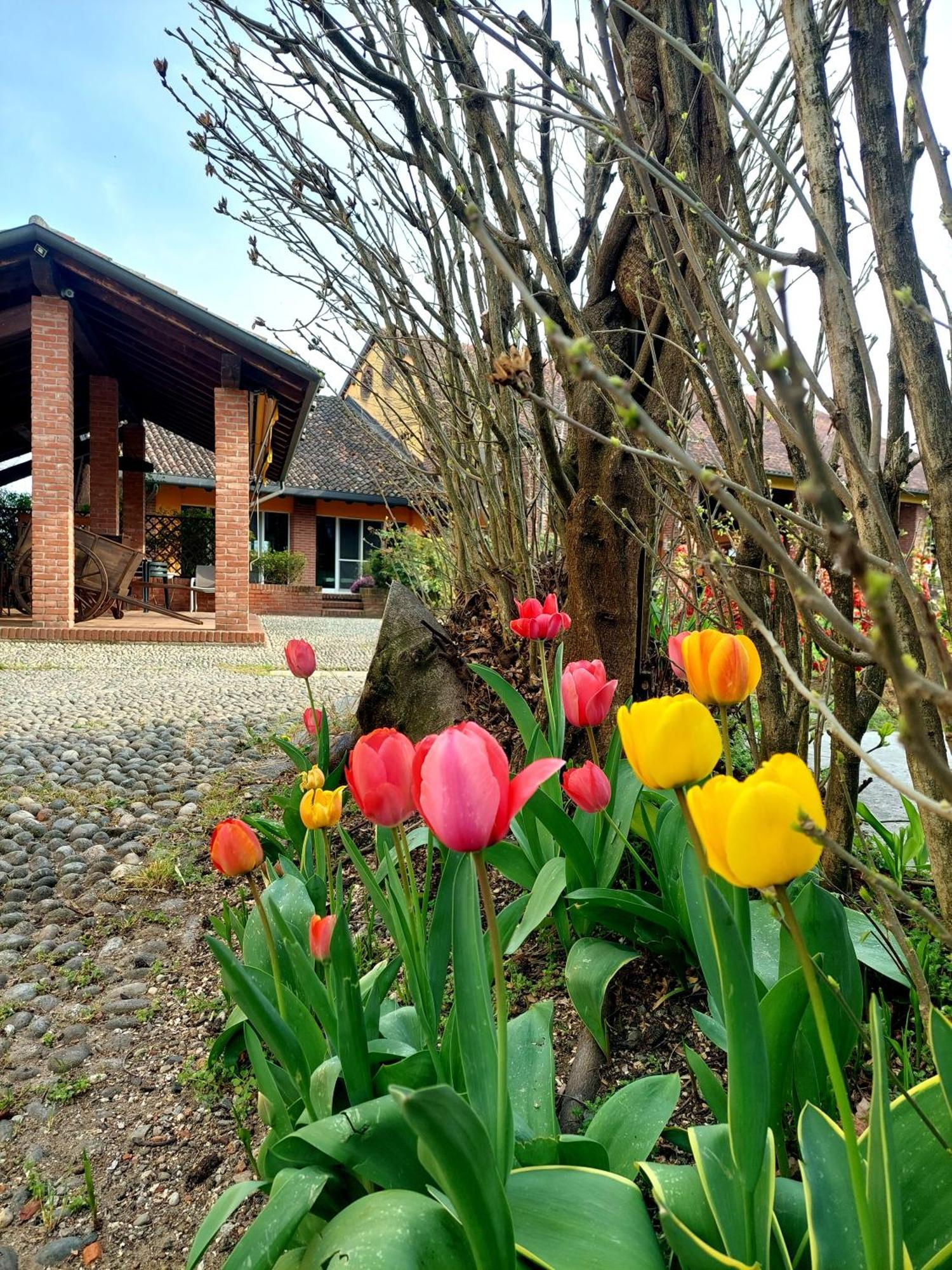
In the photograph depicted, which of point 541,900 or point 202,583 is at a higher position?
point 202,583

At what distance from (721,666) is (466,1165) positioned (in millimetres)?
534

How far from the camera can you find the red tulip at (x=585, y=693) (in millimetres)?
1376

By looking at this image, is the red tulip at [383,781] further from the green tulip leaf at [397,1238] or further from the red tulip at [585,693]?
the red tulip at [585,693]

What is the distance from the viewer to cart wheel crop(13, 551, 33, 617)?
9477 millimetres

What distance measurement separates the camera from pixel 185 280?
9.29m

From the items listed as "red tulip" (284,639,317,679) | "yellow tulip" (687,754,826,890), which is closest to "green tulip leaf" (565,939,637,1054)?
"yellow tulip" (687,754,826,890)

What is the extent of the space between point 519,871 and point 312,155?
2.32 metres

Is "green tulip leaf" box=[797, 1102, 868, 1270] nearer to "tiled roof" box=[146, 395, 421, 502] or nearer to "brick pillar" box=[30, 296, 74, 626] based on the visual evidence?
"brick pillar" box=[30, 296, 74, 626]

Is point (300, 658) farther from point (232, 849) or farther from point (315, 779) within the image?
point (232, 849)

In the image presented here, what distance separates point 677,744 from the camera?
66 centimetres

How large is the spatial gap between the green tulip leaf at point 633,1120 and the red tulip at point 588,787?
1.16ft

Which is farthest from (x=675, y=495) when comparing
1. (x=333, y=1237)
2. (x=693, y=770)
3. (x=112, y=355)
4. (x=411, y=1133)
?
(x=112, y=355)

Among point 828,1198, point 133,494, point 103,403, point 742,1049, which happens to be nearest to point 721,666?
point 742,1049

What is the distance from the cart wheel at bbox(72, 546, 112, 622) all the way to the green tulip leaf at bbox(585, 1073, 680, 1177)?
A: 9.55 metres
